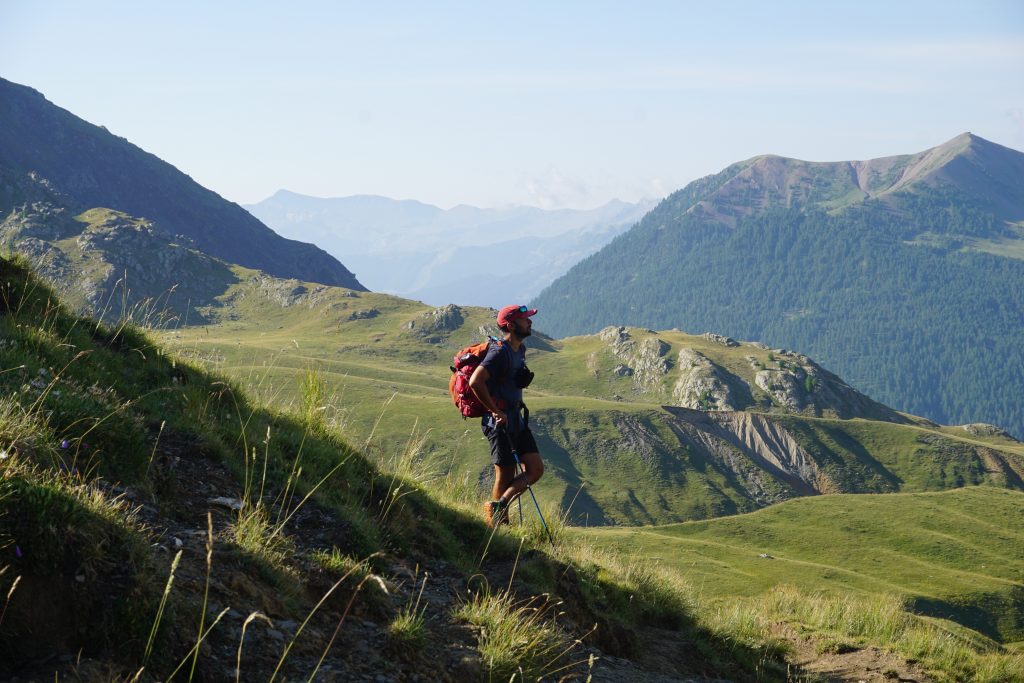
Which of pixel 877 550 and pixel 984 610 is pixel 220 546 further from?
pixel 877 550

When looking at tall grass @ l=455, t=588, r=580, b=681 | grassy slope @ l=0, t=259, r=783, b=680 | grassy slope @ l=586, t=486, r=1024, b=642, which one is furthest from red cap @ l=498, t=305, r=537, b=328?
grassy slope @ l=586, t=486, r=1024, b=642

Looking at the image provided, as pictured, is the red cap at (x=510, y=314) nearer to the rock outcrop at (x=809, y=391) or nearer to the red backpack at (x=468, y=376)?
the red backpack at (x=468, y=376)

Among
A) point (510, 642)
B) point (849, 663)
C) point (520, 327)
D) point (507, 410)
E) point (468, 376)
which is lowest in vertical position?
point (849, 663)

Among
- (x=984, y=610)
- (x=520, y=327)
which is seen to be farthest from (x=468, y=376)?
(x=984, y=610)

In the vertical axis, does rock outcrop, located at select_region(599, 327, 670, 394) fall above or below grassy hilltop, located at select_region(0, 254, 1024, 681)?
below

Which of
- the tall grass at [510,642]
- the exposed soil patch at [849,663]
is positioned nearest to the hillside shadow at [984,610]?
the exposed soil patch at [849,663]

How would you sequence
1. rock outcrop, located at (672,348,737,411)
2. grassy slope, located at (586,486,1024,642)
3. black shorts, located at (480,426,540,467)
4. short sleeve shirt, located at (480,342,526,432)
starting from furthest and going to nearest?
1. rock outcrop, located at (672,348,737,411)
2. grassy slope, located at (586,486,1024,642)
3. black shorts, located at (480,426,540,467)
4. short sleeve shirt, located at (480,342,526,432)

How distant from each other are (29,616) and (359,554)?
3084 mm

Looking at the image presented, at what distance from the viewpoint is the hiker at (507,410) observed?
32.8 feet

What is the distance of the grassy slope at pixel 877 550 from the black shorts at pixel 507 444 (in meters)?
13.2

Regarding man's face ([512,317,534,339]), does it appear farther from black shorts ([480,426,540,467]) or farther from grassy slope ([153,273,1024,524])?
grassy slope ([153,273,1024,524])

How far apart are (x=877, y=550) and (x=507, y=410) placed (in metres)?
30.3

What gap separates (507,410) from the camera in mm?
10258

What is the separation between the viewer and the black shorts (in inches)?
402
